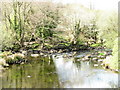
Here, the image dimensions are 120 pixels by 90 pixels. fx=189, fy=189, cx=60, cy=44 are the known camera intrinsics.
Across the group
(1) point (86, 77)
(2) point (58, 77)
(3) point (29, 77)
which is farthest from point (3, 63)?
(1) point (86, 77)

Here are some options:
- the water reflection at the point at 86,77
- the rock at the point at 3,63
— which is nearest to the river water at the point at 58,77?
the water reflection at the point at 86,77

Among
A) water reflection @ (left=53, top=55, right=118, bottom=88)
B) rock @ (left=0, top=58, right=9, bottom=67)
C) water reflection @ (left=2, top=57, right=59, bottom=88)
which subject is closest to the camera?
water reflection @ (left=53, top=55, right=118, bottom=88)

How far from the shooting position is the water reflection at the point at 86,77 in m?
14.9

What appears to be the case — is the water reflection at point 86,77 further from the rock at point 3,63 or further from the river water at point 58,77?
the rock at point 3,63

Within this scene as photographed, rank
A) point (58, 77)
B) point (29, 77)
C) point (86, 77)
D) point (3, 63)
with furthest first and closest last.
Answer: point (3, 63) → point (29, 77) → point (86, 77) → point (58, 77)

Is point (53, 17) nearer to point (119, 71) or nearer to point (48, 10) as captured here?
point (48, 10)

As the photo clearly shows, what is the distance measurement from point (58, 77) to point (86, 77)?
98.8 inches

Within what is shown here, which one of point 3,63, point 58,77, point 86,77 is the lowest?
point 86,77

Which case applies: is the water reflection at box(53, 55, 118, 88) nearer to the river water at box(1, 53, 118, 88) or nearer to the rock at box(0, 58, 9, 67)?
the river water at box(1, 53, 118, 88)

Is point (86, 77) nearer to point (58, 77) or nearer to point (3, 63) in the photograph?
point (58, 77)

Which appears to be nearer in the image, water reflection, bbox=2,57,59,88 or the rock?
water reflection, bbox=2,57,59,88

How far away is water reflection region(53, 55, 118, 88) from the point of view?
14875 millimetres

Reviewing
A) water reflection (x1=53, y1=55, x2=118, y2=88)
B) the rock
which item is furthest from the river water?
the rock

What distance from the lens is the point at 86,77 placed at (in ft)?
55.4
